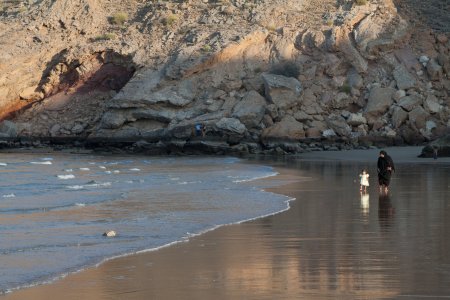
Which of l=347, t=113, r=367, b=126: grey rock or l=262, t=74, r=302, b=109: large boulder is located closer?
l=262, t=74, r=302, b=109: large boulder

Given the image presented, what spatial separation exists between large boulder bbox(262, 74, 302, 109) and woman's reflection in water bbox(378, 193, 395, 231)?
2509 centimetres

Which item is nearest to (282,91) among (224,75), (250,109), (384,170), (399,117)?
(250,109)

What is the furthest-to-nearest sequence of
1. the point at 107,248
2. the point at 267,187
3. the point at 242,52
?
1. the point at 242,52
2. the point at 267,187
3. the point at 107,248

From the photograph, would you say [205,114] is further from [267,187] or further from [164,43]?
[267,187]

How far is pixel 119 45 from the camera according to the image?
175 ft

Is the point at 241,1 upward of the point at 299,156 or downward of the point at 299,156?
upward

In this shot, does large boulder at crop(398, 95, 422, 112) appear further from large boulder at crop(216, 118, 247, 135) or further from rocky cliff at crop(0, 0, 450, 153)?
large boulder at crop(216, 118, 247, 135)

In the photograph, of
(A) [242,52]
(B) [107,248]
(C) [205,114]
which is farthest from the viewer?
(A) [242,52]

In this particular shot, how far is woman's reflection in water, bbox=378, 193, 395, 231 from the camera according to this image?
15.7 meters

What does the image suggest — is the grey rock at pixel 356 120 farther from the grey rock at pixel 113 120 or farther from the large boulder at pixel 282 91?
the grey rock at pixel 113 120

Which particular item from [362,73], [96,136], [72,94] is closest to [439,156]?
[362,73]

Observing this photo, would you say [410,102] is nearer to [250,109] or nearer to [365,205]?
[250,109]

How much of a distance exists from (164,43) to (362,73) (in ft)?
35.5

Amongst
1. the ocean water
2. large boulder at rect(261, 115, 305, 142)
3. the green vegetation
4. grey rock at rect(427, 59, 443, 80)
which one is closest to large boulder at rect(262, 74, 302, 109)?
large boulder at rect(261, 115, 305, 142)
